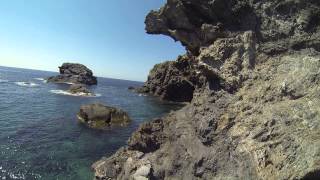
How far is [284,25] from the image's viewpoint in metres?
16.1

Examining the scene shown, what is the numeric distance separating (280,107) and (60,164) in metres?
16.5

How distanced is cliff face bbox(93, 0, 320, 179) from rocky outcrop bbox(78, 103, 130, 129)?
65.5ft

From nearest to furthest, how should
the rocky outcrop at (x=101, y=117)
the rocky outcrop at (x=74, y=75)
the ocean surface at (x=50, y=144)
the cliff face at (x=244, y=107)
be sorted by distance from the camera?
the cliff face at (x=244, y=107)
the ocean surface at (x=50, y=144)
the rocky outcrop at (x=101, y=117)
the rocky outcrop at (x=74, y=75)

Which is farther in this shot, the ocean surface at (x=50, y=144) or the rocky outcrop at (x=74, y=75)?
the rocky outcrop at (x=74, y=75)

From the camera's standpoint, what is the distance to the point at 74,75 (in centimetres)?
12788

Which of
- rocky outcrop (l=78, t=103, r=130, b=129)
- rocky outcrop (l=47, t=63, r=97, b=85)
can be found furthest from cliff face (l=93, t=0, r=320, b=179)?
rocky outcrop (l=47, t=63, r=97, b=85)

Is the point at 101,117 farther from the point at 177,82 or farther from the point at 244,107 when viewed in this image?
the point at 177,82

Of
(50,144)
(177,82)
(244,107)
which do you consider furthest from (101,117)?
(177,82)

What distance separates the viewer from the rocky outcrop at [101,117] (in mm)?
39000

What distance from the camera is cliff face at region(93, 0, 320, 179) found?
13031 mm

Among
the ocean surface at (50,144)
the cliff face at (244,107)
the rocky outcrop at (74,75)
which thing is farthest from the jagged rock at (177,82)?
the cliff face at (244,107)

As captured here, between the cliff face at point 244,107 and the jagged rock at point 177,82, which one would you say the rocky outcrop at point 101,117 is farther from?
the jagged rock at point 177,82

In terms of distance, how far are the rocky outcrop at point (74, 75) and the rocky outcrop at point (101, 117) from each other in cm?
8672

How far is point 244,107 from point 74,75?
119905mm
